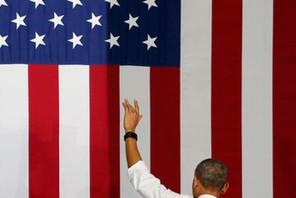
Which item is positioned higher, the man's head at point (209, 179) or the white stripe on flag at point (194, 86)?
the white stripe on flag at point (194, 86)

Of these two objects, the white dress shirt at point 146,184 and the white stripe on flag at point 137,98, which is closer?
the white dress shirt at point 146,184

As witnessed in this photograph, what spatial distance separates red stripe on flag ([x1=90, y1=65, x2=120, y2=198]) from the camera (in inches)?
135

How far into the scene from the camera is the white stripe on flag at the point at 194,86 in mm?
3551

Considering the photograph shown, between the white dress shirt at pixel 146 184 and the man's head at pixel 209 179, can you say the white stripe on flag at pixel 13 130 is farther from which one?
the man's head at pixel 209 179

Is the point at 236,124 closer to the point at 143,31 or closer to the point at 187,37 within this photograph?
the point at 187,37

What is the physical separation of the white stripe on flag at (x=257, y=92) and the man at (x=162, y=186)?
61.9 inches

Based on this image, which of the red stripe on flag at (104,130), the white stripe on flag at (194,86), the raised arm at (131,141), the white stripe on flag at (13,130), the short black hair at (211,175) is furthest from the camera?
the white stripe on flag at (194,86)

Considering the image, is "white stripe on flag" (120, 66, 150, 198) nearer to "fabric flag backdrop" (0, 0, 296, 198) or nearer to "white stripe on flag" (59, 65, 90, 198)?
"fabric flag backdrop" (0, 0, 296, 198)

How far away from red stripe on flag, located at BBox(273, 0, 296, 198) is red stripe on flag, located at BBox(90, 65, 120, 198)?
1.11 metres

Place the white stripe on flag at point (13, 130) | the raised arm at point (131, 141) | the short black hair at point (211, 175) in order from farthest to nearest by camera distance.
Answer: the white stripe on flag at point (13, 130), the raised arm at point (131, 141), the short black hair at point (211, 175)

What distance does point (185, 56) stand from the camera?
11.7 ft

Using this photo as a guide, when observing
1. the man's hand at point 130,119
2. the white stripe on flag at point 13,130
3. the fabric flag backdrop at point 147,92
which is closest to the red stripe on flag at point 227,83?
the fabric flag backdrop at point 147,92

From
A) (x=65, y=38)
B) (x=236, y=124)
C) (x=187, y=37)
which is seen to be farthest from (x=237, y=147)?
(x=65, y=38)

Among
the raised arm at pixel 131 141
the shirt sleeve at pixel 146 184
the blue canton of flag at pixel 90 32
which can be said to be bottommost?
the shirt sleeve at pixel 146 184
